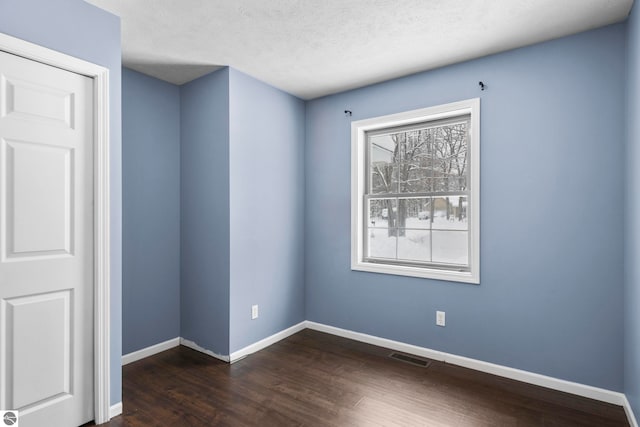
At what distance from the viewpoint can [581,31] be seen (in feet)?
8.02

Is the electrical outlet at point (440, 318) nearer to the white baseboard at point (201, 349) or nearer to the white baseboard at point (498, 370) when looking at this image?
the white baseboard at point (498, 370)

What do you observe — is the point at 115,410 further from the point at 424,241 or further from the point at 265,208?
the point at 424,241

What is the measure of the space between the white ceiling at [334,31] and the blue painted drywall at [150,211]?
31 cm

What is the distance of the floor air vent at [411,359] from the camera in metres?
2.97

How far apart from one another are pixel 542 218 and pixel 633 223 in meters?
0.58

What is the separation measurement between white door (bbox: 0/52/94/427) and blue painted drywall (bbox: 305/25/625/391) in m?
2.53

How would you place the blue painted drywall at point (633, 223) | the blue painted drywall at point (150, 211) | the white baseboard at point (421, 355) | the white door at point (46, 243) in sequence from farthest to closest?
1. the blue painted drywall at point (150, 211)
2. the white baseboard at point (421, 355)
3. the blue painted drywall at point (633, 223)
4. the white door at point (46, 243)

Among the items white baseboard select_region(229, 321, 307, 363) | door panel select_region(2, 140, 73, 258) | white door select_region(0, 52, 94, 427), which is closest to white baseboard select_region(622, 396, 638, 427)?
white baseboard select_region(229, 321, 307, 363)

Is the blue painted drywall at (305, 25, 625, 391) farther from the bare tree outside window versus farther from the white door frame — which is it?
the white door frame

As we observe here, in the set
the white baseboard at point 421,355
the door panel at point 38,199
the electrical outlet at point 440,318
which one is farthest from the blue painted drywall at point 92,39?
the electrical outlet at point 440,318

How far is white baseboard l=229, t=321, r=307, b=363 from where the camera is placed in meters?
3.08

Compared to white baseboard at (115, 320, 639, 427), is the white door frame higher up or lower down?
higher up

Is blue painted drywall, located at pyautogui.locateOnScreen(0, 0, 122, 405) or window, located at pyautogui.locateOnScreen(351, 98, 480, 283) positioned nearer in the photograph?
blue painted drywall, located at pyautogui.locateOnScreen(0, 0, 122, 405)

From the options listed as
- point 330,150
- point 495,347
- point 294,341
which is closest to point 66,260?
point 294,341
